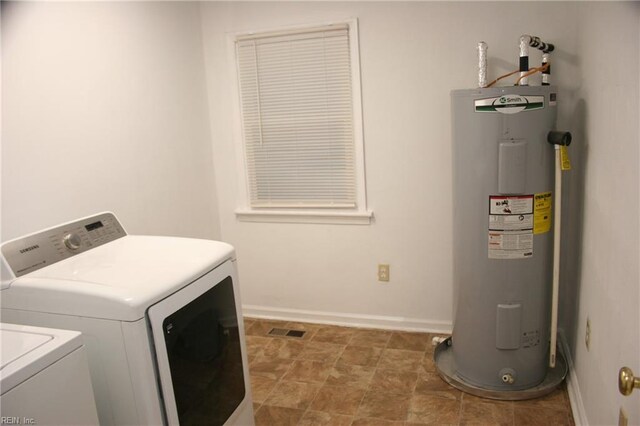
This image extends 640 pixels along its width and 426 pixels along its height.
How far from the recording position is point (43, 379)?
121cm

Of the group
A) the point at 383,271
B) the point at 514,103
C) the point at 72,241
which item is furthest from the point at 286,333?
the point at 514,103

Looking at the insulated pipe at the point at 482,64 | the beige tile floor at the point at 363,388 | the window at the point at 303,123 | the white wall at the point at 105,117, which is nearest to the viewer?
the white wall at the point at 105,117

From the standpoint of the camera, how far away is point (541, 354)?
2.50m

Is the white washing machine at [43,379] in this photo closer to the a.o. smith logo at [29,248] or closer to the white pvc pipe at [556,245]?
the a.o. smith logo at [29,248]

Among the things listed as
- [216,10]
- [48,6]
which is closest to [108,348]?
[48,6]

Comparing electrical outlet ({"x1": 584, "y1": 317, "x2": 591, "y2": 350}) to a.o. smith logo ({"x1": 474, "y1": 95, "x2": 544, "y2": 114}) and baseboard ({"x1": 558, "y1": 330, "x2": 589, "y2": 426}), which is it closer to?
baseboard ({"x1": 558, "y1": 330, "x2": 589, "y2": 426})

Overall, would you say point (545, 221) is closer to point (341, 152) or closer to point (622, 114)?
point (622, 114)

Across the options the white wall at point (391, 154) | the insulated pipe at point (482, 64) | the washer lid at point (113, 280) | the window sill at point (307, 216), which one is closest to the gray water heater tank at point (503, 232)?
the insulated pipe at point (482, 64)

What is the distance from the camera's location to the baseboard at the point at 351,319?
3225 mm

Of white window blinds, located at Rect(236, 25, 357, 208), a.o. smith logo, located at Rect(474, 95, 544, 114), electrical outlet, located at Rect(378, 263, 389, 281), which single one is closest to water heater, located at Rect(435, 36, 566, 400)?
a.o. smith logo, located at Rect(474, 95, 544, 114)

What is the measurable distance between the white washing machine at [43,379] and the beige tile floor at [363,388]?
1293 millimetres

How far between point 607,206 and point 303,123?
75.0 inches

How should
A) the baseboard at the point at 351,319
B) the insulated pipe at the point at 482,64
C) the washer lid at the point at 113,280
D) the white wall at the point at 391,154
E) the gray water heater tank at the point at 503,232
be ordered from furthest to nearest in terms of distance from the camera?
the baseboard at the point at 351,319
the white wall at the point at 391,154
the insulated pipe at the point at 482,64
the gray water heater tank at the point at 503,232
the washer lid at the point at 113,280

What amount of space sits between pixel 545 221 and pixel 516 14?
47.2 inches
